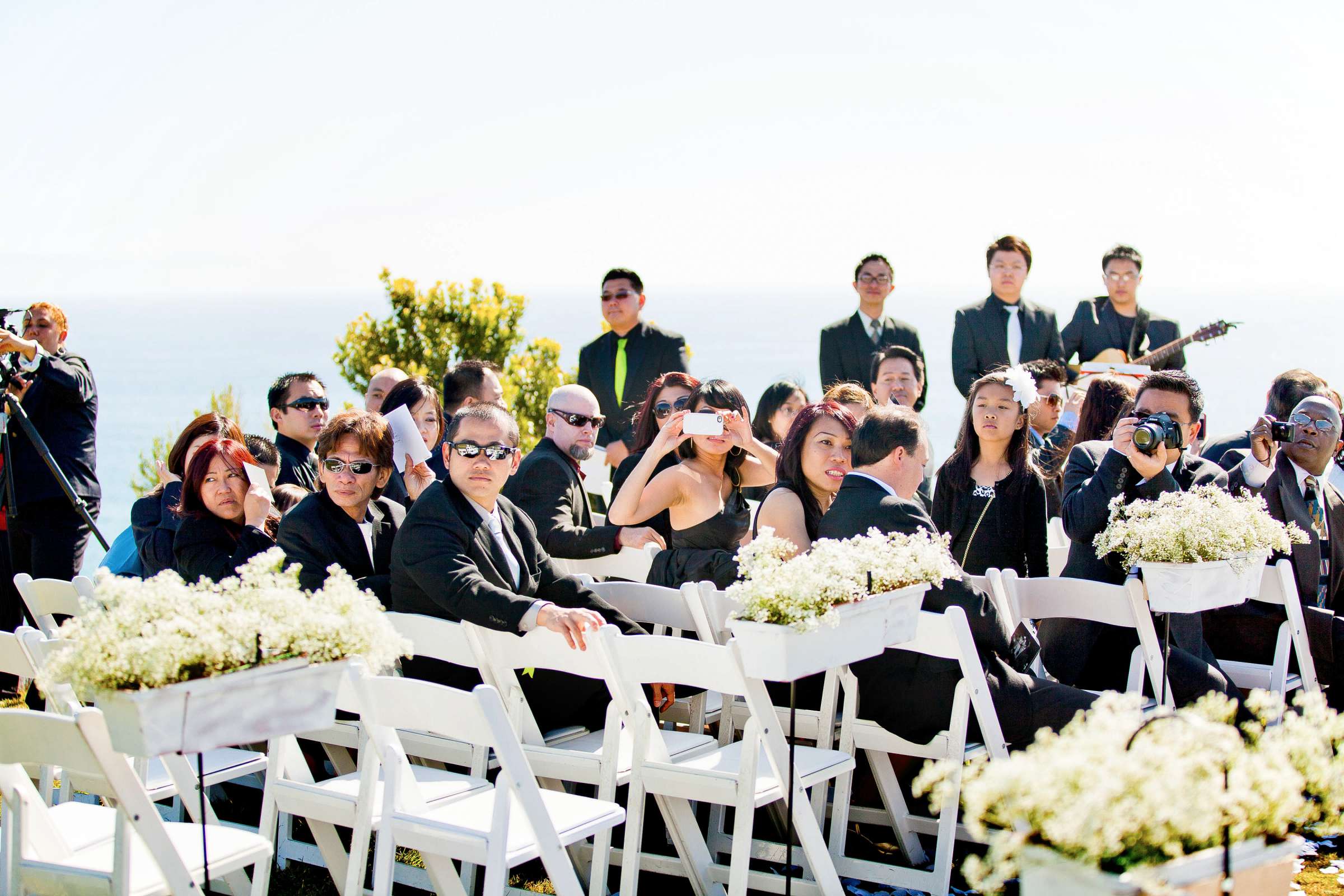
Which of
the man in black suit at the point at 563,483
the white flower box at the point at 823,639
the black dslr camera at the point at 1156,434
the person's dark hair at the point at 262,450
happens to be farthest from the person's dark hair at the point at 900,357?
the white flower box at the point at 823,639

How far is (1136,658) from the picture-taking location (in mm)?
4246

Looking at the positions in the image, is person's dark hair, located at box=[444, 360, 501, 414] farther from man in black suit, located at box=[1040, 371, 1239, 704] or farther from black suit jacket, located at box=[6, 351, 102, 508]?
man in black suit, located at box=[1040, 371, 1239, 704]

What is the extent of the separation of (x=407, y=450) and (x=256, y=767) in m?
2.22

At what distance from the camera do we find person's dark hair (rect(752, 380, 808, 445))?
20.9 ft

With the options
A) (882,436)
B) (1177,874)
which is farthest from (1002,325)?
(1177,874)

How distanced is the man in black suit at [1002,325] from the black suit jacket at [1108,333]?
1.12 ft

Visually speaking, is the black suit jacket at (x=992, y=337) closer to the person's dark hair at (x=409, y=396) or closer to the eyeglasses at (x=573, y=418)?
the eyeglasses at (x=573, y=418)

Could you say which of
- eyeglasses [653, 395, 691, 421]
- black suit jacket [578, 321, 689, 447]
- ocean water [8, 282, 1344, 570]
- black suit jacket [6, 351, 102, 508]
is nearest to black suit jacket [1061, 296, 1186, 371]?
ocean water [8, 282, 1344, 570]

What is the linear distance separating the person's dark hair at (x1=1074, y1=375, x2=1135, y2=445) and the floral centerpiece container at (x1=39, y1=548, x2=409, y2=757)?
3.87 m

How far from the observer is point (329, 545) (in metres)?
4.57

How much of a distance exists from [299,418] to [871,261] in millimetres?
3982

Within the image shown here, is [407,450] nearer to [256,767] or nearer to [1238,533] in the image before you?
[256,767]

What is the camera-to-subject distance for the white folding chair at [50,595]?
441 cm

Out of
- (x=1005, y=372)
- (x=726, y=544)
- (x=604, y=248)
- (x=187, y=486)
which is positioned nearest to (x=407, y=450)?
(x=187, y=486)
